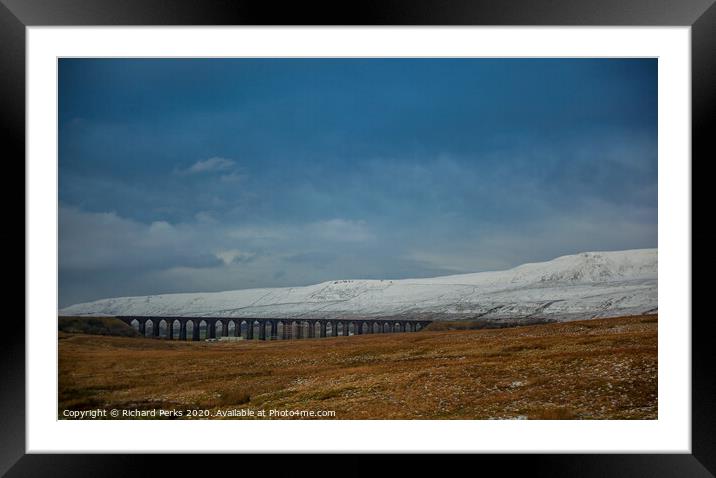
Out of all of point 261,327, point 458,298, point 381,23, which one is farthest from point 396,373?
point 381,23

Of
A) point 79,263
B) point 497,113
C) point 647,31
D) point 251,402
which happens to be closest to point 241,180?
point 79,263

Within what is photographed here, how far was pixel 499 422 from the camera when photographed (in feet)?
17.2

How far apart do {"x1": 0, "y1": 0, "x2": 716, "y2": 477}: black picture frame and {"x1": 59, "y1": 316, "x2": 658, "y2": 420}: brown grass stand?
93 cm

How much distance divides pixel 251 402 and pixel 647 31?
5.65m

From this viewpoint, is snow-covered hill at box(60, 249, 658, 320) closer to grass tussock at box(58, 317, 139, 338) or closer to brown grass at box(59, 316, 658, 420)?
grass tussock at box(58, 317, 139, 338)

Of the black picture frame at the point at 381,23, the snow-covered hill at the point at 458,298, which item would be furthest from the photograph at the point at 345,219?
the black picture frame at the point at 381,23

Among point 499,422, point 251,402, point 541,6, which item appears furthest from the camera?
point 251,402

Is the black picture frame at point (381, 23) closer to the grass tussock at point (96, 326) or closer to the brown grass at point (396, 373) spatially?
the brown grass at point (396, 373)

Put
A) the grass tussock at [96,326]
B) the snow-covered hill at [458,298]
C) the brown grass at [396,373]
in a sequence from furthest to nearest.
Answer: the snow-covered hill at [458,298]
the grass tussock at [96,326]
the brown grass at [396,373]

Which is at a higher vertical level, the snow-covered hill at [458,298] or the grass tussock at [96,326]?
the snow-covered hill at [458,298]

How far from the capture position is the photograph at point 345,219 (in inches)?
238

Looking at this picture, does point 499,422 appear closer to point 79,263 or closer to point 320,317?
point 320,317

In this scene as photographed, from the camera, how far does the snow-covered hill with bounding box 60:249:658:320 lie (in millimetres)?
6293

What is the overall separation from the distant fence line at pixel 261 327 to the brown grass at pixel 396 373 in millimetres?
109
